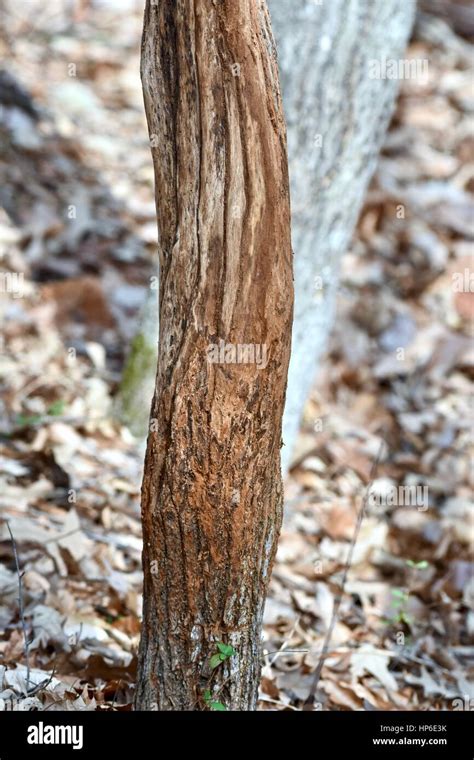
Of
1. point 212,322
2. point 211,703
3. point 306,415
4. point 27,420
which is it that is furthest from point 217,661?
point 306,415

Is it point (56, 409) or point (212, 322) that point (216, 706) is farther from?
point (56, 409)

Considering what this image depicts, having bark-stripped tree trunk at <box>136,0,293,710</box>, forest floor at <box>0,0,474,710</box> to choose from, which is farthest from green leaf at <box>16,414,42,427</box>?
bark-stripped tree trunk at <box>136,0,293,710</box>

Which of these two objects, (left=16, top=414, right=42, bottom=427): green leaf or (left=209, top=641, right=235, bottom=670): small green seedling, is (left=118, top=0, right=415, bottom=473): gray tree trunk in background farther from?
(left=209, top=641, right=235, bottom=670): small green seedling

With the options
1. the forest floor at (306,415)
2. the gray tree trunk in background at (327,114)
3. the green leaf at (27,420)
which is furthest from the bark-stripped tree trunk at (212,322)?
the green leaf at (27,420)

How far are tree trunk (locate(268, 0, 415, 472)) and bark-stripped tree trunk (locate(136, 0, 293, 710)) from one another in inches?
60.5

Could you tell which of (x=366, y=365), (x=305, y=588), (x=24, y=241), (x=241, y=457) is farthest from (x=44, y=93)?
(x=241, y=457)

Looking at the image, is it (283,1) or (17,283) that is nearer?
(283,1)

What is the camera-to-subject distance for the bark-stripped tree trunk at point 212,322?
2.15 meters

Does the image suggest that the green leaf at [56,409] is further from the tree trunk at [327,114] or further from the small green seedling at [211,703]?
the small green seedling at [211,703]

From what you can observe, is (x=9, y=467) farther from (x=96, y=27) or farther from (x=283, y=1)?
(x=96, y=27)

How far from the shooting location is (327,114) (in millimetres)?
3746

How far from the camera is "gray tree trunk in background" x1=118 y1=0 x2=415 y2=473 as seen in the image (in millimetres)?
3678

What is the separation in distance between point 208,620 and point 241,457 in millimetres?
455

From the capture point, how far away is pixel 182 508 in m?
2.27
